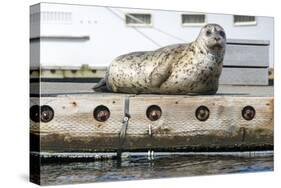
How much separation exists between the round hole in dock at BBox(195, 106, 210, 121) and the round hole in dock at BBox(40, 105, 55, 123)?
74.5 inches

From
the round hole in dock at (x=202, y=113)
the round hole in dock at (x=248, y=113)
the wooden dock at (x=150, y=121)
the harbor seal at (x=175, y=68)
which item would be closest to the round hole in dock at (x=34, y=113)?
the wooden dock at (x=150, y=121)

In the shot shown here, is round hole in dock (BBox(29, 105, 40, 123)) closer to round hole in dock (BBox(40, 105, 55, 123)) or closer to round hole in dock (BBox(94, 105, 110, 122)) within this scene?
round hole in dock (BBox(40, 105, 55, 123))

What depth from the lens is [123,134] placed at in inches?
352

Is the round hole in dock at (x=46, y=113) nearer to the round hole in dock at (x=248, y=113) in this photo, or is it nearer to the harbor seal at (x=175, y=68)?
the harbor seal at (x=175, y=68)

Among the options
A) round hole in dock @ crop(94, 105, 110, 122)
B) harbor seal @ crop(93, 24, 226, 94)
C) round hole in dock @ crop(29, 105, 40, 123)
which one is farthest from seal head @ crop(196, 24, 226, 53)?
round hole in dock @ crop(29, 105, 40, 123)

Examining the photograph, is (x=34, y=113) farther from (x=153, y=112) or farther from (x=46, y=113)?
(x=153, y=112)

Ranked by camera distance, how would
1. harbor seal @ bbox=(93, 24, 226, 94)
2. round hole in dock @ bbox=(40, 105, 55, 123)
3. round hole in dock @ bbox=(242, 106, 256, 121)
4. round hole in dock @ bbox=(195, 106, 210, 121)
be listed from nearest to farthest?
1. round hole in dock @ bbox=(40, 105, 55, 123)
2. harbor seal @ bbox=(93, 24, 226, 94)
3. round hole in dock @ bbox=(195, 106, 210, 121)
4. round hole in dock @ bbox=(242, 106, 256, 121)

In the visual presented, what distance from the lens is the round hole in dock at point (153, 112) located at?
29.8ft

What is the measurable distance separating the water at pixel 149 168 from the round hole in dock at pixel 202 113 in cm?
47

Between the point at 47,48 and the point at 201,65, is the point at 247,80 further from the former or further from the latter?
the point at 47,48

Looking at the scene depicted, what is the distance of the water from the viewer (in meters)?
8.55

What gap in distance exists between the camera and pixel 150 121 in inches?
358

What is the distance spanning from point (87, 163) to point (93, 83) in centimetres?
91

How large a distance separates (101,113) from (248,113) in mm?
2053
